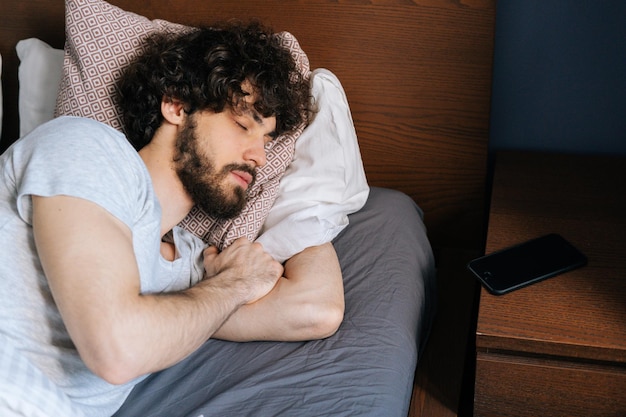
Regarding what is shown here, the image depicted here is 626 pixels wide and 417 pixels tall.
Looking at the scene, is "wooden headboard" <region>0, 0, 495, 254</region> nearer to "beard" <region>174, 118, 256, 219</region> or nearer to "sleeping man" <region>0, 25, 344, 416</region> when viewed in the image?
"sleeping man" <region>0, 25, 344, 416</region>

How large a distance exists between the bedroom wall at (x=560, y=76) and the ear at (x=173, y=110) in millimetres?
699

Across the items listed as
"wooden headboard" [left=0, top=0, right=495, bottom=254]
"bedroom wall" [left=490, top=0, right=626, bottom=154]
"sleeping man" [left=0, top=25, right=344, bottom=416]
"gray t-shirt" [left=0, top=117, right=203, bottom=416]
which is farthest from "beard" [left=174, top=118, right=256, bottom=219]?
"bedroom wall" [left=490, top=0, right=626, bottom=154]

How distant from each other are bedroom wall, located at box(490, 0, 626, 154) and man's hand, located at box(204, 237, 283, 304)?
0.65m

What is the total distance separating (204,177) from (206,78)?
0.20m

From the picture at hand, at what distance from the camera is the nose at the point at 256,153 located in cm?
130

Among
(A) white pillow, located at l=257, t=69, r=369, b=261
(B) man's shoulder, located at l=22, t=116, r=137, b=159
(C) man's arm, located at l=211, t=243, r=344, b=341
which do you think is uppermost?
(B) man's shoulder, located at l=22, t=116, r=137, b=159

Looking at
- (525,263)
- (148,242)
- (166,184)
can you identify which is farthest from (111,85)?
(525,263)

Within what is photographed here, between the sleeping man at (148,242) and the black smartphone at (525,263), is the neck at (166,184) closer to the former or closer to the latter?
the sleeping man at (148,242)

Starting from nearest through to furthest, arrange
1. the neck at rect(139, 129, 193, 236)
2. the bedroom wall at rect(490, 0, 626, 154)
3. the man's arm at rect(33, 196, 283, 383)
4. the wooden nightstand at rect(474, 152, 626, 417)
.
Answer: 1. the man's arm at rect(33, 196, 283, 383)
2. the wooden nightstand at rect(474, 152, 626, 417)
3. the neck at rect(139, 129, 193, 236)
4. the bedroom wall at rect(490, 0, 626, 154)

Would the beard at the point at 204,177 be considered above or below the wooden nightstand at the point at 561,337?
above

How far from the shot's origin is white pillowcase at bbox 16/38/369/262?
4.42 feet

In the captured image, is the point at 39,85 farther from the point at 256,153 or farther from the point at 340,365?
the point at 340,365

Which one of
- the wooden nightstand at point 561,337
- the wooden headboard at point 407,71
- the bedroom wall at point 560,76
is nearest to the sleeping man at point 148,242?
the wooden headboard at point 407,71

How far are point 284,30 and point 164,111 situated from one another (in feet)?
1.30
